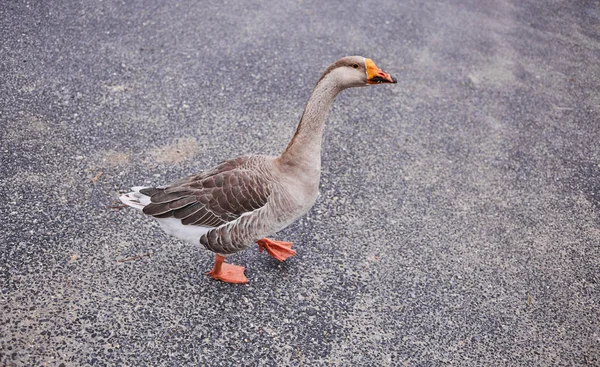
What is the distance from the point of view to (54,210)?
401 centimetres

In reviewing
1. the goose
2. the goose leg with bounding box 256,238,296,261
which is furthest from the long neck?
the goose leg with bounding box 256,238,296,261

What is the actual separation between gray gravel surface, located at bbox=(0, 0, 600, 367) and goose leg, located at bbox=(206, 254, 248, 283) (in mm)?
76

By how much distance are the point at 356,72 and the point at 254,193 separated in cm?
116

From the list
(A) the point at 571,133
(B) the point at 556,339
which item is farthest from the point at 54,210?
(A) the point at 571,133

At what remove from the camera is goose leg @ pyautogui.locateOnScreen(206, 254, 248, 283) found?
363 cm

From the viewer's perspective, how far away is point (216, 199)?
11.2 feet

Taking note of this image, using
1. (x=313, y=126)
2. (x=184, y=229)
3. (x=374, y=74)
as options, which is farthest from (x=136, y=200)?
(x=374, y=74)

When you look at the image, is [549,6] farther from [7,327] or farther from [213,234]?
[7,327]

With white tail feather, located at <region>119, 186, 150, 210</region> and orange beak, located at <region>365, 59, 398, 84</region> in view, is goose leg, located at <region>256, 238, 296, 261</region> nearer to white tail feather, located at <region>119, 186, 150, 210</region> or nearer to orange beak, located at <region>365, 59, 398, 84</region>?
white tail feather, located at <region>119, 186, 150, 210</region>

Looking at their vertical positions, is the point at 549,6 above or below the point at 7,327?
above

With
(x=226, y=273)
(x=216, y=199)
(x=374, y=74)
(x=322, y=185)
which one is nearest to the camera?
(x=374, y=74)

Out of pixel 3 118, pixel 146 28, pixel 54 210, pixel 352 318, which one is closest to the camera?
pixel 352 318

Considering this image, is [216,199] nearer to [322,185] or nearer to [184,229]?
[184,229]

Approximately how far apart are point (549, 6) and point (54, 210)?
376 inches
